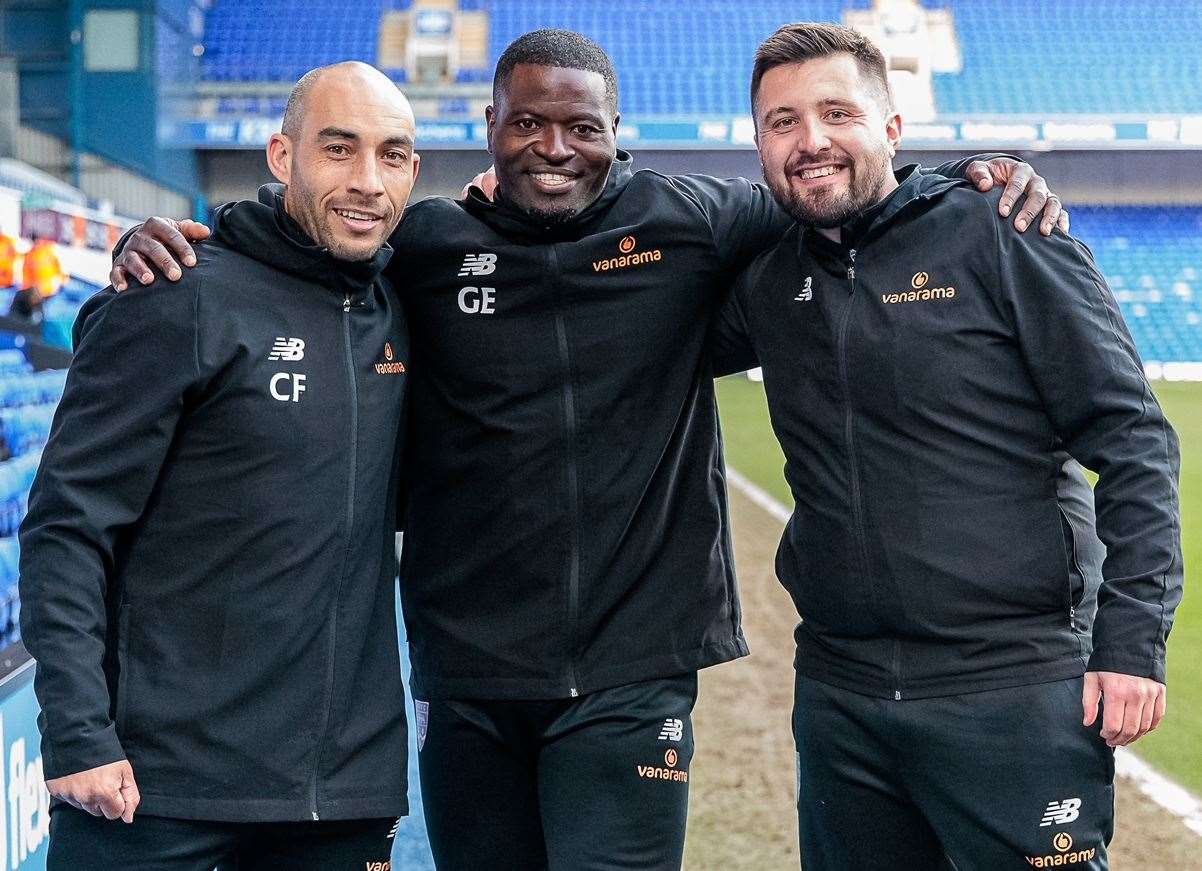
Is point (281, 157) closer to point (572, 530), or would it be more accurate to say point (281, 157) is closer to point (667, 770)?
point (572, 530)

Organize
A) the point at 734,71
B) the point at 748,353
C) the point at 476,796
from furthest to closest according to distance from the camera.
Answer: the point at 734,71
the point at 748,353
the point at 476,796

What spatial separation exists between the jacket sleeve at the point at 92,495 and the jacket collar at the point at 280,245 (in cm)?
16

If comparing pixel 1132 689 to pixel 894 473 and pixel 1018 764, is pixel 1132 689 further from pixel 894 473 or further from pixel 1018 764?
pixel 894 473

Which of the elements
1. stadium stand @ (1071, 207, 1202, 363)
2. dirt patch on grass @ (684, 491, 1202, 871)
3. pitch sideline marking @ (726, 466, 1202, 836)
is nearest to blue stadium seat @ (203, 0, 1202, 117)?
stadium stand @ (1071, 207, 1202, 363)

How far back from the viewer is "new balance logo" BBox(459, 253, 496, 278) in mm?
2441

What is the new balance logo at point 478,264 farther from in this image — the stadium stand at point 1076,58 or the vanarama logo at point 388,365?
the stadium stand at point 1076,58

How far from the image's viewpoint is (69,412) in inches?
76.5

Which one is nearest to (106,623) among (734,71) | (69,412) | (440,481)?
(69,412)

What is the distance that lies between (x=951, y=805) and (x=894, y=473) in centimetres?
55

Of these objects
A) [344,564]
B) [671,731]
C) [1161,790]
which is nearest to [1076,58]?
[1161,790]

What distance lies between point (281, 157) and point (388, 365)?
402mm

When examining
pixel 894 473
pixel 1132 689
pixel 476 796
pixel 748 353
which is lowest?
pixel 476 796

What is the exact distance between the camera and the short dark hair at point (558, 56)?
238cm

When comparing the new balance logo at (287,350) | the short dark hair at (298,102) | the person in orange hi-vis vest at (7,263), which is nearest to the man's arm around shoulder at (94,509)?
the new balance logo at (287,350)
